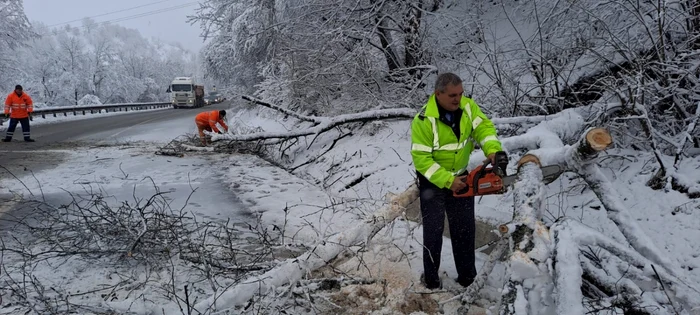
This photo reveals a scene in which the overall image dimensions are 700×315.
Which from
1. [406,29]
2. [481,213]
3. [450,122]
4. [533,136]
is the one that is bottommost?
[481,213]

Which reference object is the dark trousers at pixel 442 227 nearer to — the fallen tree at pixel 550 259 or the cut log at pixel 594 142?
the fallen tree at pixel 550 259

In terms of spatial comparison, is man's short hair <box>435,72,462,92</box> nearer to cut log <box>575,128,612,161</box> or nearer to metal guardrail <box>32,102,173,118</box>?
cut log <box>575,128,612,161</box>

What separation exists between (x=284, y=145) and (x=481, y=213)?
642 cm

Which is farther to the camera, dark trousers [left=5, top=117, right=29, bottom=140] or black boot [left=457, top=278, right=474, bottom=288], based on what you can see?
dark trousers [left=5, top=117, right=29, bottom=140]

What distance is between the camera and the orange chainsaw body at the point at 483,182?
2848 mm

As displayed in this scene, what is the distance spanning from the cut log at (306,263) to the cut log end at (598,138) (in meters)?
1.43

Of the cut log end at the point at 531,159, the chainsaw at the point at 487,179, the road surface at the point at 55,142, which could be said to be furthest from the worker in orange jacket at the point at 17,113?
the cut log end at the point at 531,159

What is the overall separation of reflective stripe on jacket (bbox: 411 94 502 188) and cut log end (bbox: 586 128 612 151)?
0.57 m

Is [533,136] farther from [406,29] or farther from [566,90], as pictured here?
[406,29]

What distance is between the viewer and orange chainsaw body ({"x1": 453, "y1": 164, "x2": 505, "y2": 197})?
285 cm

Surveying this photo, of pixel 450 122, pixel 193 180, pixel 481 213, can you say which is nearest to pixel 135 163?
pixel 193 180

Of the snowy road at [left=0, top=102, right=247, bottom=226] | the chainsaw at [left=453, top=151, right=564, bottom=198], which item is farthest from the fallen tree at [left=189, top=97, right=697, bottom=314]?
the snowy road at [left=0, top=102, right=247, bottom=226]

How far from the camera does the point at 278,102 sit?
499 inches

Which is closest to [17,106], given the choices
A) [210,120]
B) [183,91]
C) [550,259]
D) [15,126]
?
[15,126]
